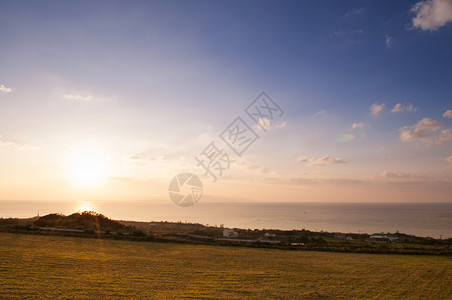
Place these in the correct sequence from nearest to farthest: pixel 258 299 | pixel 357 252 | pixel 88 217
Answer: pixel 258 299
pixel 357 252
pixel 88 217

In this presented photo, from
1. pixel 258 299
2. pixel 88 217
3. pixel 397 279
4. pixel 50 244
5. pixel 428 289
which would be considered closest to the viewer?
pixel 258 299

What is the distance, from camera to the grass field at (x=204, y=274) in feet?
48.2

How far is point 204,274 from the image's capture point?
1888 cm

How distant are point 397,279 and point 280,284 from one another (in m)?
8.35

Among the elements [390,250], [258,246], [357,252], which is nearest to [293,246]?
[258,246]

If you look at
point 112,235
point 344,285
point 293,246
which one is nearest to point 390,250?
point 293,246

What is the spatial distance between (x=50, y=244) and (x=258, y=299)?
2281cm

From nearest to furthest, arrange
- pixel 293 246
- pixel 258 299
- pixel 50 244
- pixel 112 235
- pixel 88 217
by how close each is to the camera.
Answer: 1. pixel 258 299
2. pixel 50 244
3. pixel 293 246
4. pixel 112 235
5. pixel 88 217

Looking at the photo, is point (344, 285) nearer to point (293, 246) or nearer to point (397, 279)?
point (397, 279)

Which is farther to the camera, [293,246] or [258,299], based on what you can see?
[293,246]

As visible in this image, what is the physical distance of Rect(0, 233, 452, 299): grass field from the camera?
48.2 feet

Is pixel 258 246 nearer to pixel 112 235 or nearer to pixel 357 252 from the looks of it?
pixel 357 252

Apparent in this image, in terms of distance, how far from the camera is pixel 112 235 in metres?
36.1

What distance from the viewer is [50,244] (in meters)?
27.5
